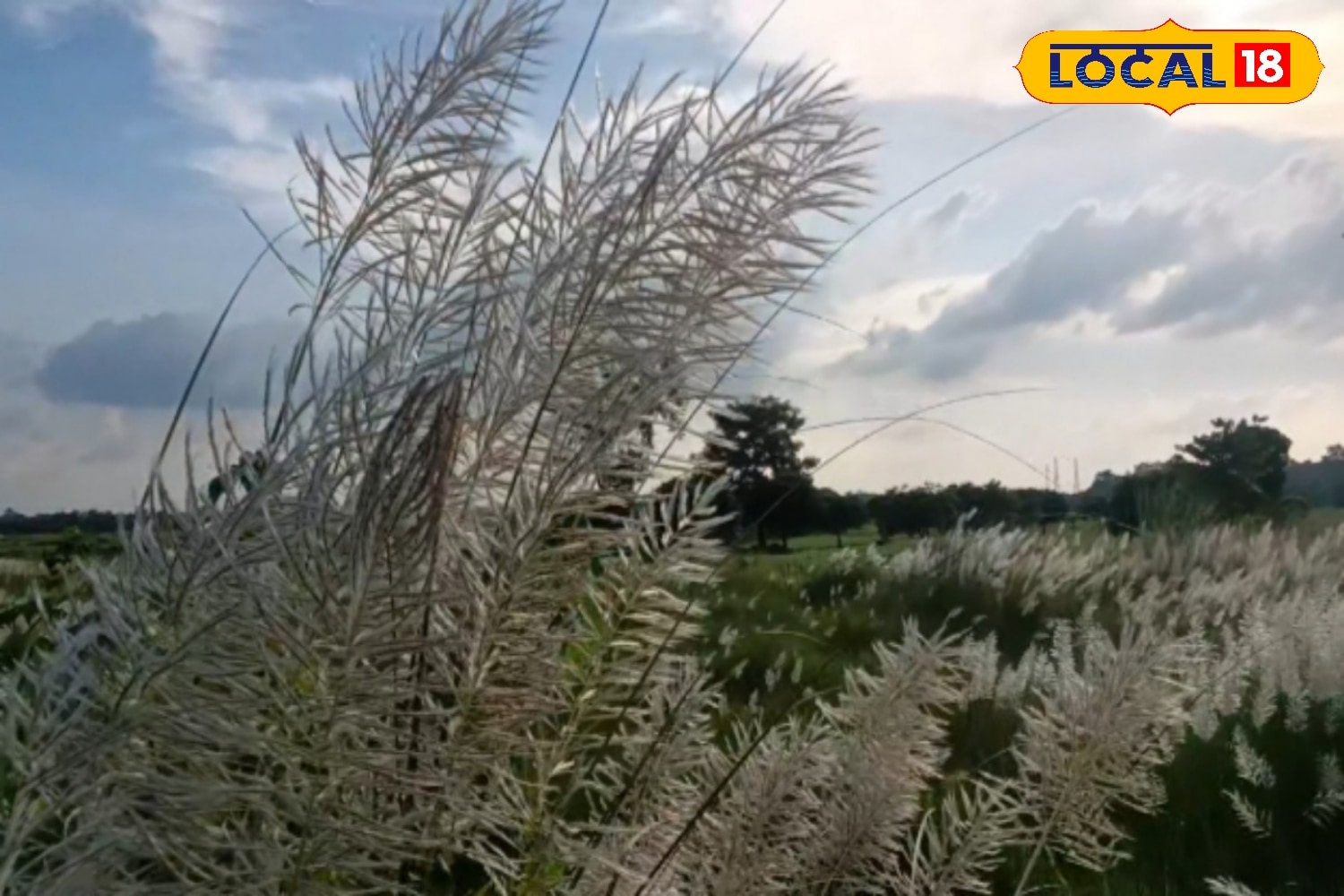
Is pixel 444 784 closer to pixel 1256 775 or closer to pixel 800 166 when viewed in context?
pixel 800 166

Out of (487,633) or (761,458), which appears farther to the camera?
(761,458)

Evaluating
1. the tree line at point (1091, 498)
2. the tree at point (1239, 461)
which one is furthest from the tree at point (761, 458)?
the tree at point (1239, 461)

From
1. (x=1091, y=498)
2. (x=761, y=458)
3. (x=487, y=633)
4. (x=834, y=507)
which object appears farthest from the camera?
(x=1091, y=498)

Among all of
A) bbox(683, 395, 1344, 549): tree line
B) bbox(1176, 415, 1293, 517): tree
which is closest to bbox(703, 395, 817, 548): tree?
bbox(683, 395, 1344, 549): tree line

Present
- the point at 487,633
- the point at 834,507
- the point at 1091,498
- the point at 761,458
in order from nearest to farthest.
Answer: the point at 487,633 < the point at 761,458 < the point at 834,507 < the point at 1091,498

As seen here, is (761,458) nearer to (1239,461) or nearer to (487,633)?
(487,633)

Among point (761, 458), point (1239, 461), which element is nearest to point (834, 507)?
point (761, 458)

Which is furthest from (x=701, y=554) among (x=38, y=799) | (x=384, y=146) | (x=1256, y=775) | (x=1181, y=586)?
A: (x=1181, y=586)

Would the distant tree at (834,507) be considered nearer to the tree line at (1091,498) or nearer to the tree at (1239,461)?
the tree line at (1091,498)
